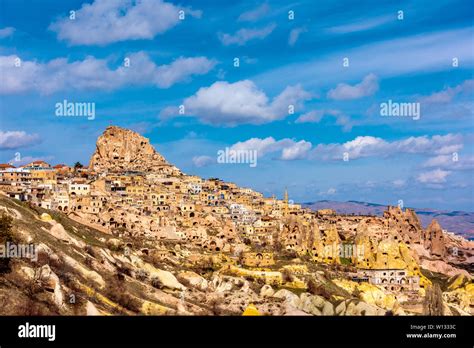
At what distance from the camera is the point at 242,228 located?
401ft

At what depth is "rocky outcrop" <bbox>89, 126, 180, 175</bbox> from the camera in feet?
607

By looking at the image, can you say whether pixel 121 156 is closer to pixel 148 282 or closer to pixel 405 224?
pixel 405 224

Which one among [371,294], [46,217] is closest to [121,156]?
[371,294]

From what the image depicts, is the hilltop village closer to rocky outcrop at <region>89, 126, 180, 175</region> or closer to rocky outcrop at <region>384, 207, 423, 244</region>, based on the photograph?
rocky outcrop at <region>384, 207, 423, 244</region>

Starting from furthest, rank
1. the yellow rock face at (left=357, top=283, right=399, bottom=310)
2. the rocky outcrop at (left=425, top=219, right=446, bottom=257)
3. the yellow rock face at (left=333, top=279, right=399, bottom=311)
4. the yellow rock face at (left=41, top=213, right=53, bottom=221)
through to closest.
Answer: the rocky outcrop at (left=425, top=219, right=446, bottom=257) → the yellow rock face at (left=333, top=279, right=399, bottom=311) → the yellow rock face at (left=357, top=283, right=399, bottom=310) → the yellow rock face at (left=41, top=213, right=53, bottom=221)

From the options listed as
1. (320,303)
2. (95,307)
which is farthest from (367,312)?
(95,307)

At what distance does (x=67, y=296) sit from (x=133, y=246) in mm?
33407

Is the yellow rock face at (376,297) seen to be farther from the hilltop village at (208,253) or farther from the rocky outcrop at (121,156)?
the rocky outcrop at (121,156)

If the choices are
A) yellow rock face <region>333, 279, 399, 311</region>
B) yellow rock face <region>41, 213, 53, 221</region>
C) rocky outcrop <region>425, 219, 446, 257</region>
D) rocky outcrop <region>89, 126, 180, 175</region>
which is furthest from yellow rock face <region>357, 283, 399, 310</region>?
rocky outcrop <region>89, 126, 180, 175</region>

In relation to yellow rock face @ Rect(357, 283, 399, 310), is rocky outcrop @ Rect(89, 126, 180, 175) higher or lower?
higher

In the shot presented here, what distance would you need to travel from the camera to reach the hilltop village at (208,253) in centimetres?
6369

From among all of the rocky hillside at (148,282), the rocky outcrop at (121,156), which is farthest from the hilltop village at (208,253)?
the rocky outcrop at (121,156)

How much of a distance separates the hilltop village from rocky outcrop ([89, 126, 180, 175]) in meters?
18.1
